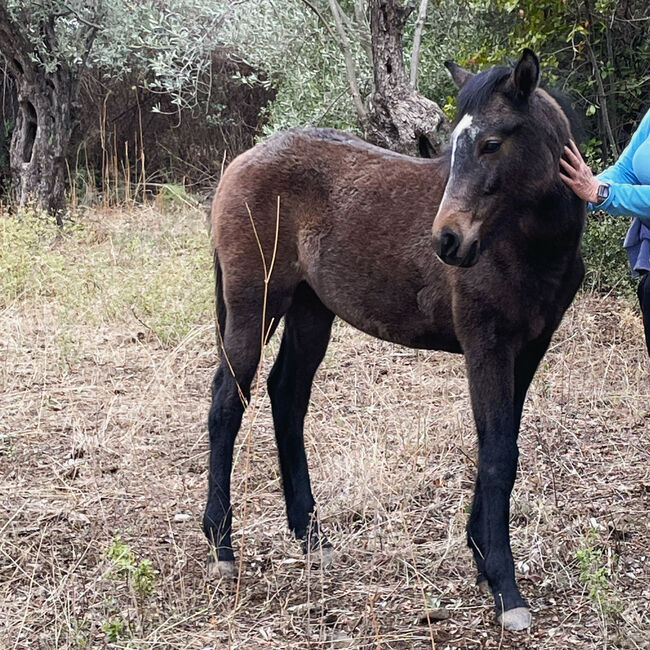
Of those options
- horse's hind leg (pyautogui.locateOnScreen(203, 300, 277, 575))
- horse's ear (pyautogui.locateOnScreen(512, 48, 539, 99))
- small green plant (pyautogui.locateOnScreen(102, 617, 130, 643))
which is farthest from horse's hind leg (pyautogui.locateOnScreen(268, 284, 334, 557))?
horse's ear (pyautogui.locateOnScreen(512, 48, 539, 99))

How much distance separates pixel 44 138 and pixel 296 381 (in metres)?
7.46

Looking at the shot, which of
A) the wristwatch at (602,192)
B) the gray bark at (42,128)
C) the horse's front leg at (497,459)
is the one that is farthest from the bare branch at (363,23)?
the horse's front leg at (497,459)

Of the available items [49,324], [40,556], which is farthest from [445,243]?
[49,324]

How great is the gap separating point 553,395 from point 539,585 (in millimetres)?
2158

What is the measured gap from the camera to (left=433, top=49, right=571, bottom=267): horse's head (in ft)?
10.4

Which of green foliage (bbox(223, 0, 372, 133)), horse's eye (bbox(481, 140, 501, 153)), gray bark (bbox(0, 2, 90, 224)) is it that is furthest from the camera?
gray bark (bbox(0, 2, 90, 224))

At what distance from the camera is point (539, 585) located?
12.3 feet

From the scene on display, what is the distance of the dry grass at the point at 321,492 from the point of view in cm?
342

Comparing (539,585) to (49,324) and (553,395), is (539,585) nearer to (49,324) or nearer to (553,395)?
(553,395)

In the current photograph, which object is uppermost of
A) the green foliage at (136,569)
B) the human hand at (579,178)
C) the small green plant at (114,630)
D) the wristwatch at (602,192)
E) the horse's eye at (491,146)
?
the horse's eye at (491,146)

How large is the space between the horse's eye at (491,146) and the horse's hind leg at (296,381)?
1.33 m

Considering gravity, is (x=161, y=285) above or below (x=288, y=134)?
below

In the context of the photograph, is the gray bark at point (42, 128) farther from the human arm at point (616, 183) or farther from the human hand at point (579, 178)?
the human hand at point (579, 178)

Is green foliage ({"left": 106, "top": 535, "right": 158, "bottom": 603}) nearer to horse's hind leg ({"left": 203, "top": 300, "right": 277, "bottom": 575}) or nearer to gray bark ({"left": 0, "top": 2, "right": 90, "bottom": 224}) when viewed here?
horse's hind leg ({"left": 203, "top": 300, "right": 277, "bottom": 575})
